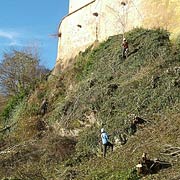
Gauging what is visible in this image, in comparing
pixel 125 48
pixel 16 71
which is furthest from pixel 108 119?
pixel 16 71

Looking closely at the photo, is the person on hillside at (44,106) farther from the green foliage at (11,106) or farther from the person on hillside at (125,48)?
the person on hillside at (125,48)

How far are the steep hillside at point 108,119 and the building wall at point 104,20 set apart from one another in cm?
94

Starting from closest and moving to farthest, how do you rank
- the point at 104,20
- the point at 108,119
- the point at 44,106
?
1. the point at 108,119
2. the point at 44,106
3. the point at 104,20

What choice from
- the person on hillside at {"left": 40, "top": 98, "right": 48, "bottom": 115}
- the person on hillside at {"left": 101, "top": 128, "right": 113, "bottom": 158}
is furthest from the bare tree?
the person on hillside at {"left": 101, "top": 128, "right": 113, "bottom": 158}

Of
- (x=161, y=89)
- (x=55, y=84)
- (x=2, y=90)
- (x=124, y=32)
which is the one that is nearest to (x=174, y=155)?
(x=161, y=89)

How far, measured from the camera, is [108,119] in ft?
75.1

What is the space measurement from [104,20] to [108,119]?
11.7 m

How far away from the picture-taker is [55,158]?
22.7 meters

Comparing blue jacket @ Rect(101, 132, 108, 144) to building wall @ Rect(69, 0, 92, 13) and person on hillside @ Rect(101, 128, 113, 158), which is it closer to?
person on hillside @ Rect(101, 128, 113, 158)

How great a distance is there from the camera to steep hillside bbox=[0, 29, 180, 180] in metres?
19.0

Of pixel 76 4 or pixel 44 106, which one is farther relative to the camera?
pixel 76 4

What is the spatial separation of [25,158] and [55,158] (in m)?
1.78

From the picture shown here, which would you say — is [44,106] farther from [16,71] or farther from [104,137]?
[16,71]

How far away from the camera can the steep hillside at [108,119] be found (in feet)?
62.2
